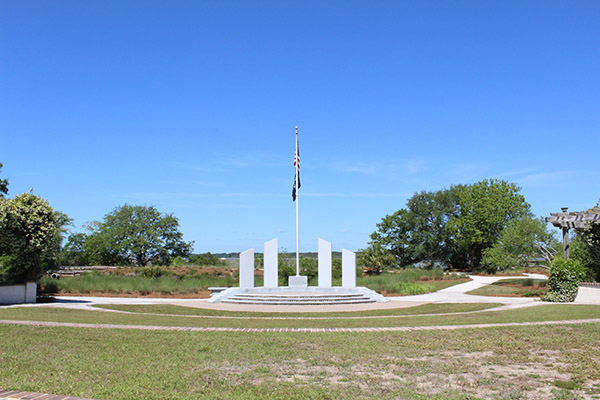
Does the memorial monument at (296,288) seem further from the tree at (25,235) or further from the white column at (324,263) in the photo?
the tree at (25,235)

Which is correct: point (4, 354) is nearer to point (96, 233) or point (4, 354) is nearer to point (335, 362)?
point (335, 362)

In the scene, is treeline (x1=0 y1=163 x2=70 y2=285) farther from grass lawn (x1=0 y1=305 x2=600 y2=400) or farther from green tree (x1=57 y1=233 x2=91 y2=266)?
green tree (x1=57 y1=233 x2=91 y2=266)

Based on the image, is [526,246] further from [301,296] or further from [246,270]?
[246,270]

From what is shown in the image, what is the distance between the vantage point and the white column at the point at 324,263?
25.2m

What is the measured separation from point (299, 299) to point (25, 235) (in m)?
12.0

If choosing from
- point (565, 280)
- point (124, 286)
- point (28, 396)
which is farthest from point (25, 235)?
point (565, 280)

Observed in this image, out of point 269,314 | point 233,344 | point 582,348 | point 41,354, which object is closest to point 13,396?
point 41,354

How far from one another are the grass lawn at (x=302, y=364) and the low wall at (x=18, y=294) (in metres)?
11.2

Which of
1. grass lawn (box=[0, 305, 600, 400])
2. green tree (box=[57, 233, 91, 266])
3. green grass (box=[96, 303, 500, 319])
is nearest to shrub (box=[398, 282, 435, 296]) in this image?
green grass (box=[96, 303, 500, 319])

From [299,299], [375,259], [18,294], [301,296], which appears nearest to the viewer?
[18,294]

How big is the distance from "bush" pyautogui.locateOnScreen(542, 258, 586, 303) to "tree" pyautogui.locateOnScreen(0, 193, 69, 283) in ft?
69.6

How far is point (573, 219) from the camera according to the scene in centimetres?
2406

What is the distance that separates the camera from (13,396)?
513cm

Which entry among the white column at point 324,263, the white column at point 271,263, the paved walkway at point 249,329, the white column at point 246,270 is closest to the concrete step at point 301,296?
the white column at point 246,270
